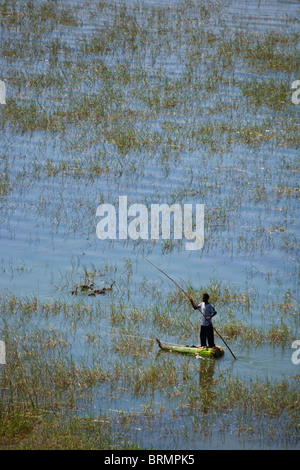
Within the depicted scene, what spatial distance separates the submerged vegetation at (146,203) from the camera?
8.13 m

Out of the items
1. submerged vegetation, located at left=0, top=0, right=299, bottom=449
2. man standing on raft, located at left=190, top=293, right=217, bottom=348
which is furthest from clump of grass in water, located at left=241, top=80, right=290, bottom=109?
man standing on raft, located at left=190, top=293, right=217, bottom=348

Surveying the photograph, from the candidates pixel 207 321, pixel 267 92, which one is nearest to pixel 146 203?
pixel 207 321

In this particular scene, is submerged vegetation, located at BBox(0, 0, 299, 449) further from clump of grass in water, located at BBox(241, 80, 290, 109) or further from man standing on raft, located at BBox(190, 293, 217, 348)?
man standing on raft, located at BBox(190, 293, 217, 348)

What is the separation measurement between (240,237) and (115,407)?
18.8 feet

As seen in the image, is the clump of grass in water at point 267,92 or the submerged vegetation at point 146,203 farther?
the clump of grass in water at point 267,92

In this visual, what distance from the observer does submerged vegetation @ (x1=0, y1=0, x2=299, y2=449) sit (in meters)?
8.13

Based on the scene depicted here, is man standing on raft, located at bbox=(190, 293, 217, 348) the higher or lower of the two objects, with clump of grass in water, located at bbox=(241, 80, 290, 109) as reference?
lower

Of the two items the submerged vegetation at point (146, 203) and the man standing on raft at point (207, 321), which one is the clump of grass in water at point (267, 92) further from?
the man standing on raft at point (207, 321)

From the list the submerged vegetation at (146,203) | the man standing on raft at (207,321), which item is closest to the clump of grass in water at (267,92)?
the submerged vegetation at (146,203)

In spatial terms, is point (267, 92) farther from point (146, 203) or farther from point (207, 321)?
point (207, 321)

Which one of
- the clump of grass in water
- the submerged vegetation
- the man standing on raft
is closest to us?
the submerged vegetation

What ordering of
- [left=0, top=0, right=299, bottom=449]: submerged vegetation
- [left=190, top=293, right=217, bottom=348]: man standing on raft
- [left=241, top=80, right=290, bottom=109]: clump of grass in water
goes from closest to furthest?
[left=0, top=0, right=299, bottom=449]: submerged vegetation
[left=190, top=293, right=217, bottom=348]: man standing on raft
[left=241, top=80, right=290, bottom=109]: clump of grass in water

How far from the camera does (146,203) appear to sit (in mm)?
14391
